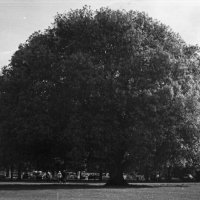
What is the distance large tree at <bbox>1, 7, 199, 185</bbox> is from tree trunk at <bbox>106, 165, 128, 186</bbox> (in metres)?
0.13

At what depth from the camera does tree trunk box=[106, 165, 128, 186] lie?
167ft

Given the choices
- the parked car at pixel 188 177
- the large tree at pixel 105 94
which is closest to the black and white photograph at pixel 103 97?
the large tree at pixel 105 94

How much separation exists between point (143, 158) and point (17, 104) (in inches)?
566

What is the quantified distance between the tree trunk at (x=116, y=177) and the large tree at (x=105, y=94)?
0.13 metres

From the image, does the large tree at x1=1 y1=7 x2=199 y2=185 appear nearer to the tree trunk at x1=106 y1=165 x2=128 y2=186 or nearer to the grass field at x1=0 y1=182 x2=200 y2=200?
the tree trunk at x1=106 y1=165 x2=128 y2=186

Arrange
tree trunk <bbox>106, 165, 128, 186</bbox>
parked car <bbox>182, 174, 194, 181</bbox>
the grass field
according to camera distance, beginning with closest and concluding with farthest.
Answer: the grass field → tree trunk <bbox>106, 165, 128, 186</bbox> → parked car <bbox>182, 174, 194, 181</bbox>

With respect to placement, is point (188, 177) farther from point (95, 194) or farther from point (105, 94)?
point (95, 194)

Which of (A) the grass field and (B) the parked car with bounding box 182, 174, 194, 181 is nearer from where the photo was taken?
(A) the grass field

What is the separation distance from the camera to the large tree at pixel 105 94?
47031mm

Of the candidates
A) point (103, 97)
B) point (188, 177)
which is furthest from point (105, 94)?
point (188, 177)

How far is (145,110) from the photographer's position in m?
47.4

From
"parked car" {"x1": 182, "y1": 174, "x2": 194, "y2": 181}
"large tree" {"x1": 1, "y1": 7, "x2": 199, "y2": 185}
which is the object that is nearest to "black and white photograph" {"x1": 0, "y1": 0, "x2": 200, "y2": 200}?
"large tree" {"x1": 1, "y1": 7, "x2": 199, "y2": 185}

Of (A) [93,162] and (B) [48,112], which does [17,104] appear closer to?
(B) [48,112]

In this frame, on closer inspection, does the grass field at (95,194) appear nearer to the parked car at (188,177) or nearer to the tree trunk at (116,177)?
the tree trunk at (116,177)
